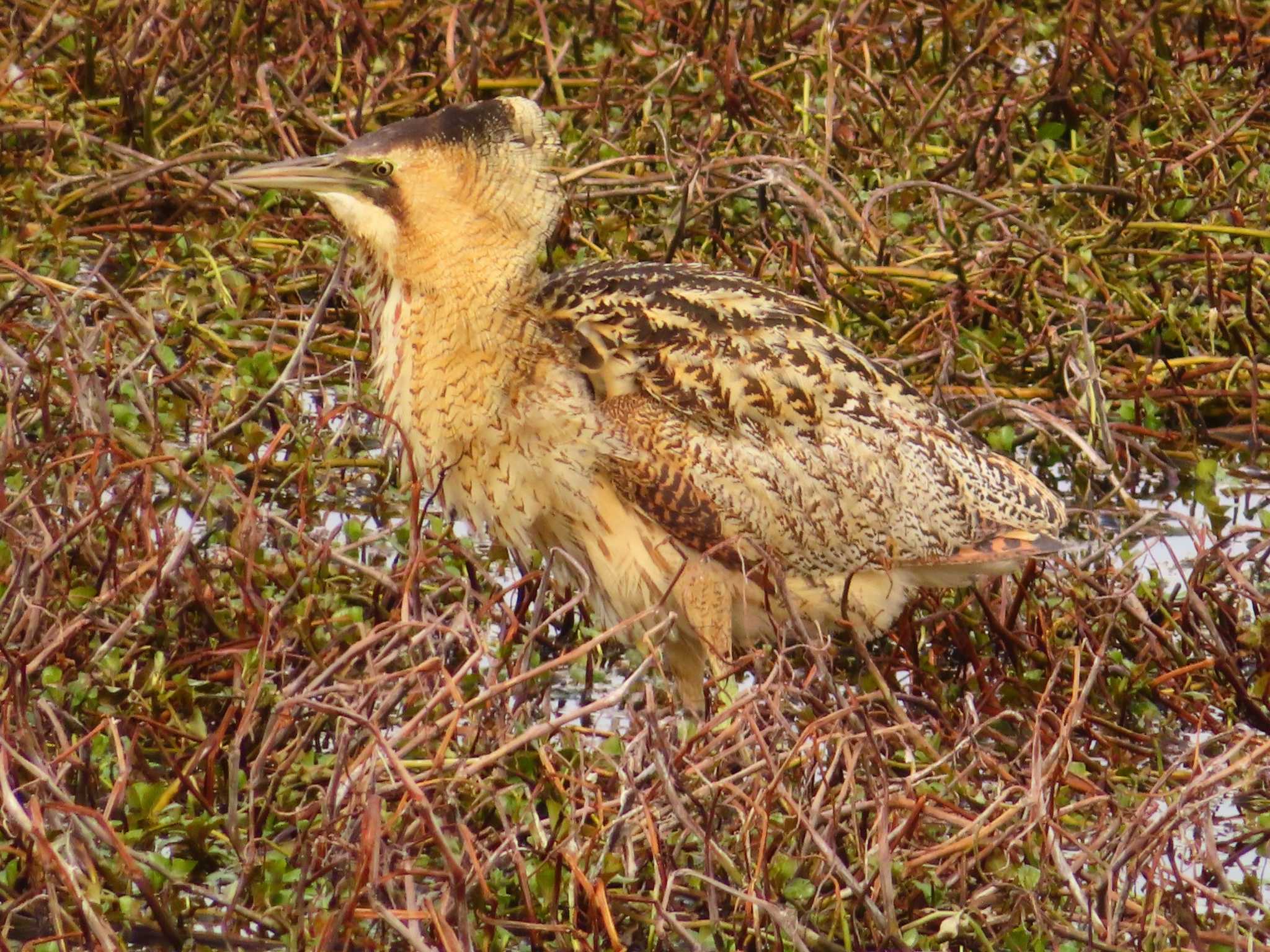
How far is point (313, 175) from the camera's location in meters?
3.68

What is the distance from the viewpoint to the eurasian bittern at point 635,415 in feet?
11.6

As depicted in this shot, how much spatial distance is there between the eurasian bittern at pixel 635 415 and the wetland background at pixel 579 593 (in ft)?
0.54

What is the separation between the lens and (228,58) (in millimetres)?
5383

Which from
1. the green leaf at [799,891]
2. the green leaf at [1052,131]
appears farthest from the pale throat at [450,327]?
the green leaf at [1052,131]

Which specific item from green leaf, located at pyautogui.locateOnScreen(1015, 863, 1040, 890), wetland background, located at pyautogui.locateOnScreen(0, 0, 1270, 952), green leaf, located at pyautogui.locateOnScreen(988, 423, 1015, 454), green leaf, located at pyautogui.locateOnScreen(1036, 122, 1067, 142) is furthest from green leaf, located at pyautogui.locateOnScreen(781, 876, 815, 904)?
green leaf, located at pyautogui.locateOnScreen(1036, 122, 1067, 142)

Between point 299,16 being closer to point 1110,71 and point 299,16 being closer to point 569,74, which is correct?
point 569,74

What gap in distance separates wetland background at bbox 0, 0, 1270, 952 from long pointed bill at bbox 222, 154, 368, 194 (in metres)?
0.25

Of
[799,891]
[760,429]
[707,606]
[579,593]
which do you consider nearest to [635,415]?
[760,429]

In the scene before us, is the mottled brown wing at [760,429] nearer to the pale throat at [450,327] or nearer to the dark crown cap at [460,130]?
the pale throat at [450,327]

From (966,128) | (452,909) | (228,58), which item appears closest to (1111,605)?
(452,909)

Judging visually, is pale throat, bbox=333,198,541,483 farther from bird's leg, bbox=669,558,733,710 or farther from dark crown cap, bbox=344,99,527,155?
bird's leg, bbox=669,558,733,710

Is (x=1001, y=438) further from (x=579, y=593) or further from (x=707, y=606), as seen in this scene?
(x=579, y=593)

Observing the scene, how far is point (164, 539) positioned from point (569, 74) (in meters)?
2.99

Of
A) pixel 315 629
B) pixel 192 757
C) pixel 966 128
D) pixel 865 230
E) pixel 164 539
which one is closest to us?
pixel 192 757
